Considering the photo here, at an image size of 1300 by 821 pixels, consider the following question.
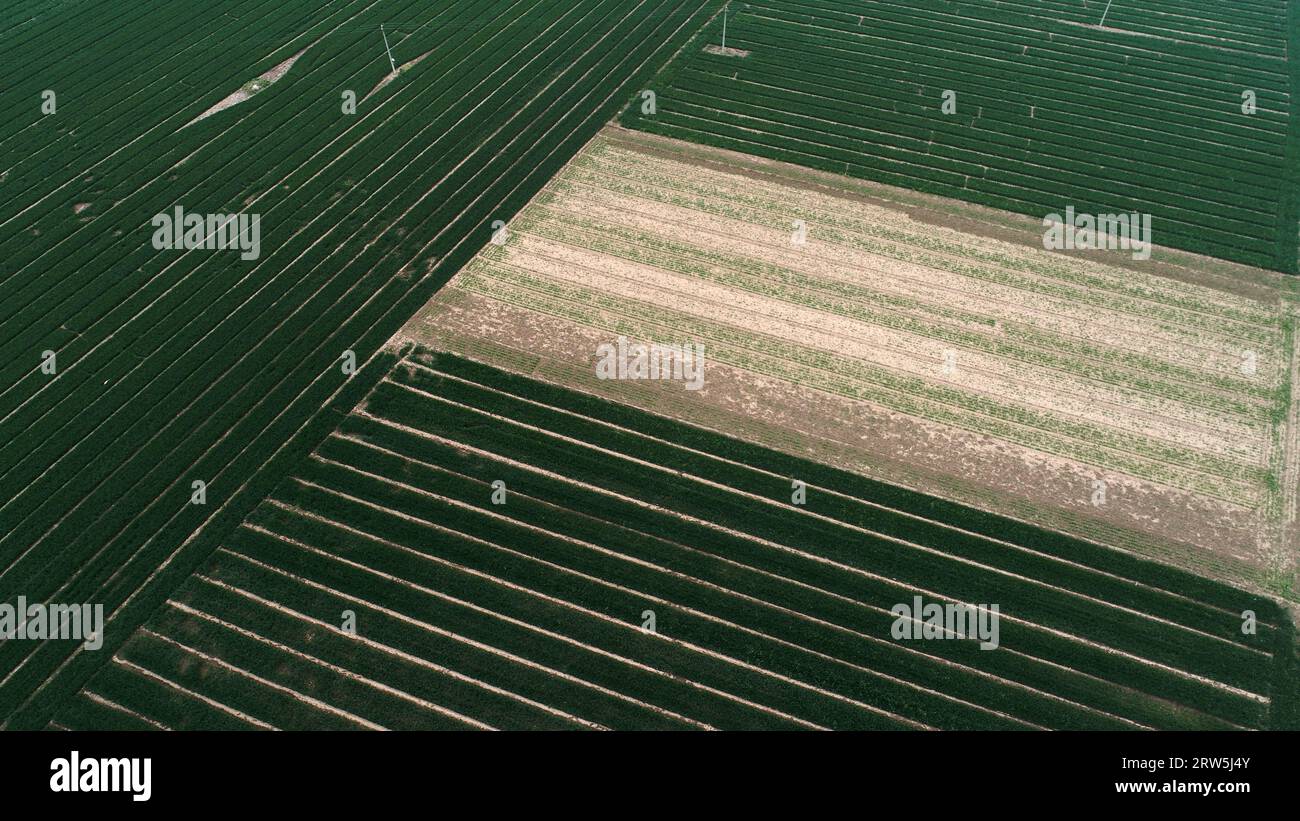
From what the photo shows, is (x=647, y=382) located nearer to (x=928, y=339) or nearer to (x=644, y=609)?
(x=644, y=609)

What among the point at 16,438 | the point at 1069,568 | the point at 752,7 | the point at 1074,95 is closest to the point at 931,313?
the point at 1069,568

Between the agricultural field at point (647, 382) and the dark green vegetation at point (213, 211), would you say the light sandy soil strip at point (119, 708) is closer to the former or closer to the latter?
the agricultural field at point (647, 382)

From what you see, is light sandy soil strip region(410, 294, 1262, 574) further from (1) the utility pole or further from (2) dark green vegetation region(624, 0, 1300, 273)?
(1) the utility pole

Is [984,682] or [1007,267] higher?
[1007,267]

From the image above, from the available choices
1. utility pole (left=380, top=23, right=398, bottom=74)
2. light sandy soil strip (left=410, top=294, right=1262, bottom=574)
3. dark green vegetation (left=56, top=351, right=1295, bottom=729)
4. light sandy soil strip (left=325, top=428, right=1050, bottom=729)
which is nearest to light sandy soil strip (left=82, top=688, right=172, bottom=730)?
dark green vegetation (left=56, top=351, right=1295, bottom=729)

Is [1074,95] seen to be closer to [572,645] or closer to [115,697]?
[572,645]

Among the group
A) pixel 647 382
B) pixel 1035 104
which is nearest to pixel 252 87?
pixel 647 382
